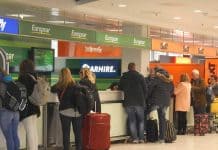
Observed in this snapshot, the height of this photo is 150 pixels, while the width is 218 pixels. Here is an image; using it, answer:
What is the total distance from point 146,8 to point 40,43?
3022 millimetres

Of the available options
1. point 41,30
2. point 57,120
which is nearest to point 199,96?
point 41,30

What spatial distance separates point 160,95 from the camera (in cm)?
909

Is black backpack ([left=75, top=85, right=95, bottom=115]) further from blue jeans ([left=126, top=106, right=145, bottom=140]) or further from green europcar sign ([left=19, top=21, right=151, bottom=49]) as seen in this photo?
green europcar sign ([left=19, top=21, right=151, bottom=49])

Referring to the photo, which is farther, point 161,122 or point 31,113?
point 161,122

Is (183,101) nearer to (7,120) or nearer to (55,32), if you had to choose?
(55,32)

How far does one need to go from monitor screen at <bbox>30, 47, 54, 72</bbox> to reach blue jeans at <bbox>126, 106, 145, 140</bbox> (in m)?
3.92

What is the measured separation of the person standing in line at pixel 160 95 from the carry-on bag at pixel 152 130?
0.10m

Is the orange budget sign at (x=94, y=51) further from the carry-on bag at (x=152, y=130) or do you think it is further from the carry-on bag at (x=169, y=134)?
the carry-on bag at (x=152, y=130)

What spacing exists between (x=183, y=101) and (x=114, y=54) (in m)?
6.54

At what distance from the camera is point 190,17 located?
14.4m

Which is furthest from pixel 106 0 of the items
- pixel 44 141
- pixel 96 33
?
pixel 44 141

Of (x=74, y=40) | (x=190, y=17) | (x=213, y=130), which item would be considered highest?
(x=190, y=17)

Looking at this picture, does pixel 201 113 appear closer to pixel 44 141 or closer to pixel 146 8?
pixel 146 8

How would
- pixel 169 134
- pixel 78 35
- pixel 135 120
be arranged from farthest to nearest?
1. pixel 78 35
2. pixel 169 134
3. pixel 135 120
